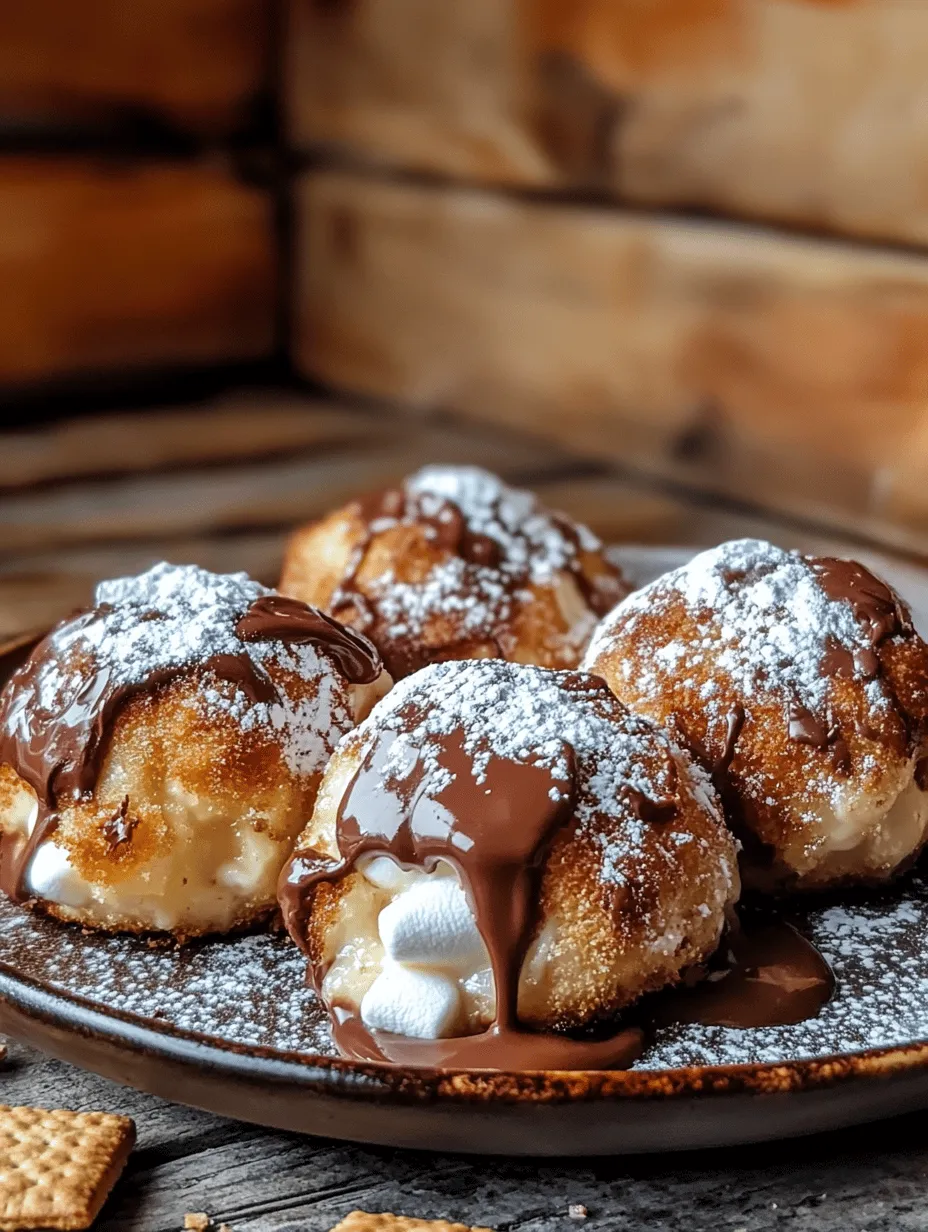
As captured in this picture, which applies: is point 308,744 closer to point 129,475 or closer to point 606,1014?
point 606,1014

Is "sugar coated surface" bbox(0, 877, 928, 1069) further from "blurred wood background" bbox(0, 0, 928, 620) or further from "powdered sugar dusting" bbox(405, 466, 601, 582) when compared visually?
"blurred wood background" bbox(0, 0, 928, 620)

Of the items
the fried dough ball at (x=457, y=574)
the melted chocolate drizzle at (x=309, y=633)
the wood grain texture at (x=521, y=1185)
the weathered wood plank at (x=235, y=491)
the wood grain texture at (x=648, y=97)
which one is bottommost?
the weathered wood plank at (x=235, y=491)

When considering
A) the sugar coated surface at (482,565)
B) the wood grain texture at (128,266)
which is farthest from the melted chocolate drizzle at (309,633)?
the wood grain texture at (128,266)

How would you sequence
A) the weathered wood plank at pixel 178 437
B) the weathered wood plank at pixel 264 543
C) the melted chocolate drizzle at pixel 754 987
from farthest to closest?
the weathered wood plank at pixel 178 437 < the weathered wood plank at pixel 264 543 < the melted chocolate drizzle at pixel 754 987

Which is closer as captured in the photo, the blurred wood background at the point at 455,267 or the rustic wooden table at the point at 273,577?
the rustic wooden table at the point at 273,577

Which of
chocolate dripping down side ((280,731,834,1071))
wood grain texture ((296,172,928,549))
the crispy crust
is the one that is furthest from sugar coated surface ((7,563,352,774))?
wood grain texture ((296,172,928,549))

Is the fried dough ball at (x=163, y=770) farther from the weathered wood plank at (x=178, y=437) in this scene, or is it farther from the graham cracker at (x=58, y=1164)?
the weathered wood plank at (x=178, y=437)
